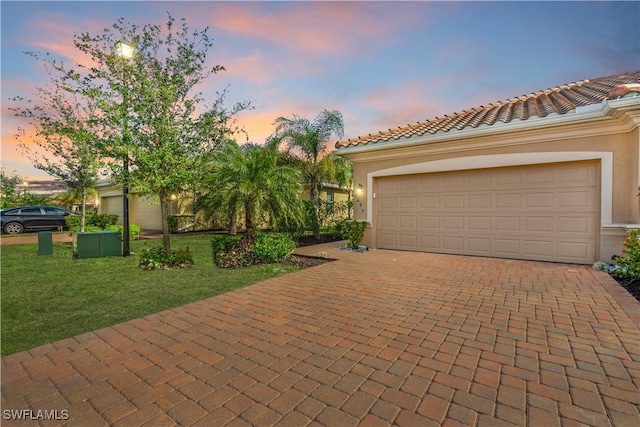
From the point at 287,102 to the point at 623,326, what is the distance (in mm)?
12511

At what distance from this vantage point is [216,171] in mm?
7512

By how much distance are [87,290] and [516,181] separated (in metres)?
9.63

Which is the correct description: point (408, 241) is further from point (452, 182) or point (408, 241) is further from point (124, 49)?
point (124, 49)

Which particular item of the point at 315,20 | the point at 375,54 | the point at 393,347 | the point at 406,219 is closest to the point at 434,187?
the point at 406,219

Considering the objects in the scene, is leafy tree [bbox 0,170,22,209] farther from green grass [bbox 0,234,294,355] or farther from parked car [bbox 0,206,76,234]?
green grass [bbox 0,234,294,355]

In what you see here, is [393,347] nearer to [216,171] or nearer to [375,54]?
[216,171]

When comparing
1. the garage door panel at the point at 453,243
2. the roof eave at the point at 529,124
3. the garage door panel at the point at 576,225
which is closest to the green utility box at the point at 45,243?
the roof eave at the point at 529,124

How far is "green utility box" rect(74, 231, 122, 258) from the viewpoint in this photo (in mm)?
8188

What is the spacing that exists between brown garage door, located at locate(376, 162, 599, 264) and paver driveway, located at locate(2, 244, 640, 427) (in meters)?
2.97

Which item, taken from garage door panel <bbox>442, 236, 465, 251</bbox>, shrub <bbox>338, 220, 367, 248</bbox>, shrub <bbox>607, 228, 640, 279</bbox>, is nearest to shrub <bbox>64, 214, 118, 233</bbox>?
shrub <bbox>338, 220, 367, 248</bbox>

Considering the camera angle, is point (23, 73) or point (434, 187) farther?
point (434, 187)

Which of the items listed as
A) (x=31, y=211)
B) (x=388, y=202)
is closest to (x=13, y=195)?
(x=31, y=211)

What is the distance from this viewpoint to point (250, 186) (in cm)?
723

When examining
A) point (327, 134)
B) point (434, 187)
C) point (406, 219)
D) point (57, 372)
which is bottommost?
point (57, 372)
